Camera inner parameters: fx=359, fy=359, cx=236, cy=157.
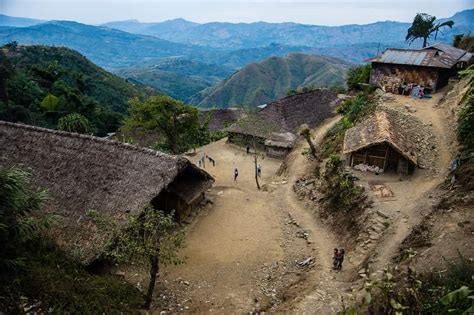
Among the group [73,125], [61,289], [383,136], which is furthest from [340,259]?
[73,125]

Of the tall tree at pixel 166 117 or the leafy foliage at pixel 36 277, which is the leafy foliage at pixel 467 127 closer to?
the leafy foliage at pixel 36 277

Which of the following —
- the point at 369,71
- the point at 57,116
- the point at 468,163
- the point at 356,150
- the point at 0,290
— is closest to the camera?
the point at 0,290

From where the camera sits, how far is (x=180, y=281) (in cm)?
1520

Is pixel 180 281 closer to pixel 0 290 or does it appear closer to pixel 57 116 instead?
pixel 0 290

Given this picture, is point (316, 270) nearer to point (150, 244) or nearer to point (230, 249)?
point (230, 249)

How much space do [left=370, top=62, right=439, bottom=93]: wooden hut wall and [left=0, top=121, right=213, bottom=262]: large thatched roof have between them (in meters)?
21.1

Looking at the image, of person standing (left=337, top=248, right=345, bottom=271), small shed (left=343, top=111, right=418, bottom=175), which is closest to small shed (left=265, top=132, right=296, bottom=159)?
small shed (left=343, top=111, right=418, bottom=175)

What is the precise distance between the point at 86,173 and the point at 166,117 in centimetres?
1110

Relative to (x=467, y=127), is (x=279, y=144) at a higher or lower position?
lower

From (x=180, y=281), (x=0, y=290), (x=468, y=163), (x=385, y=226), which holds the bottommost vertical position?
→ (x=180, y=281)

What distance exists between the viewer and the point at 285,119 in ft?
124

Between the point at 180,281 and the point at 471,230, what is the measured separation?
11065mm

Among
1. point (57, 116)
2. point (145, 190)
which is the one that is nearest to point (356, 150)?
point (145, 190)

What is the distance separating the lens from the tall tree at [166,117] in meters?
27.6
